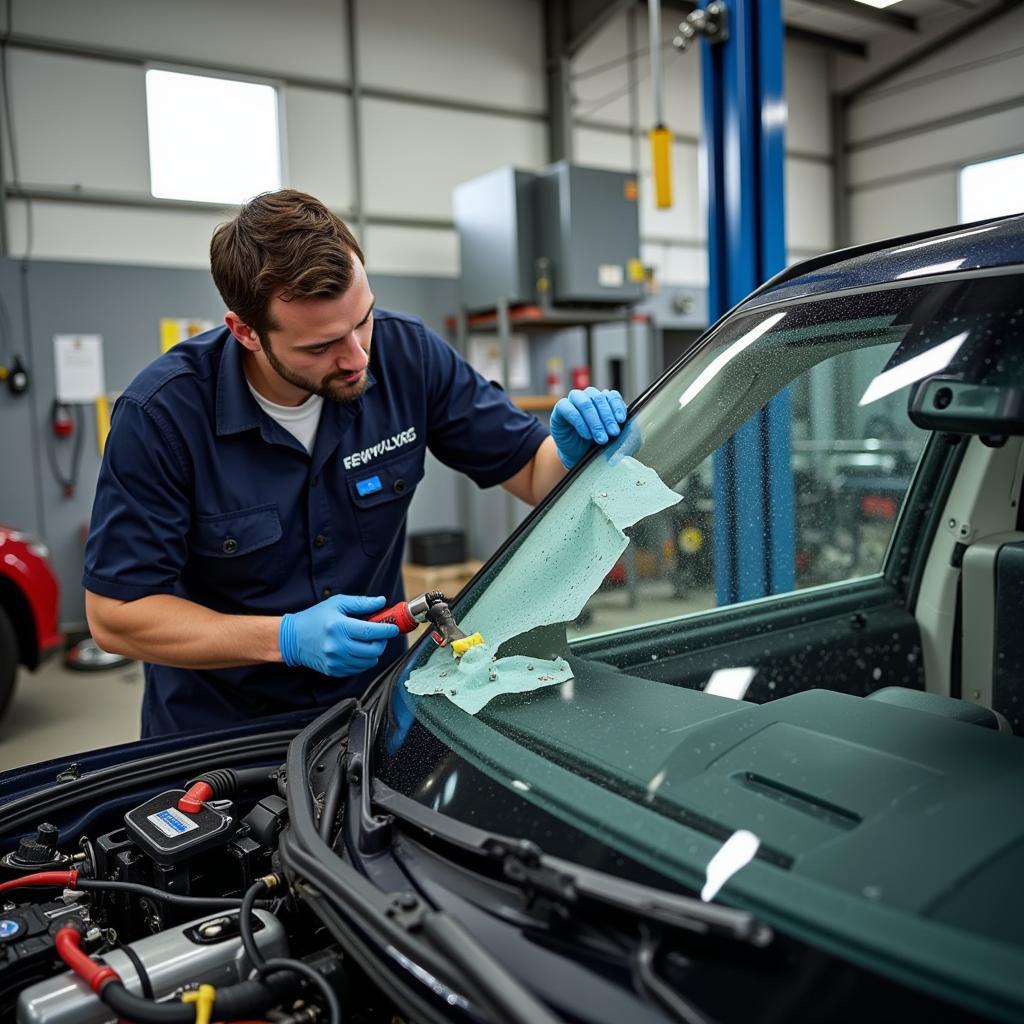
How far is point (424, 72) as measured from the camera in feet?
21.0

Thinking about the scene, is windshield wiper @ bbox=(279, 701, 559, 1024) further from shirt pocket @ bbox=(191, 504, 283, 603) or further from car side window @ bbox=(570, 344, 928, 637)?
shirt pocket @ bbox=(191, 504, 283, 603)

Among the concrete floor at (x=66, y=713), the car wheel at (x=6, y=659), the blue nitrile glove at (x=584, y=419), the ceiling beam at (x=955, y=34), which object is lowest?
the concrete floor at (x=66, y=713)

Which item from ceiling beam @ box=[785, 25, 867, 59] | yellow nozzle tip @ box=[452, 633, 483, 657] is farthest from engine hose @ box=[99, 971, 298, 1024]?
ceiling beam @ box=[785, 25, 867, 59]

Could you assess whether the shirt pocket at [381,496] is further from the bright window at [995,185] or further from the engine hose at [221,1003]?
the bright window at [995,185]

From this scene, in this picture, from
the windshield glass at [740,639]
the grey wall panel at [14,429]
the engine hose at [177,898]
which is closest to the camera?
the windshield glass at [740,639]

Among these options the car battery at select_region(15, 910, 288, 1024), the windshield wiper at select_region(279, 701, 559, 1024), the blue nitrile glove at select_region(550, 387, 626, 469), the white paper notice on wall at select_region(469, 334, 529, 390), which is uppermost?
the white paper notice on wall at select_region(469, 334, 529, 390)

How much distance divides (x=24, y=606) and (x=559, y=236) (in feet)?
11.7

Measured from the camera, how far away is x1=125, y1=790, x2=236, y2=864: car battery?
1061 mm

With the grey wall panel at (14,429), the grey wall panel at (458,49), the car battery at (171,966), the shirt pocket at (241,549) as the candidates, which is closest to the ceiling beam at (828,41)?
the grey wall panel at (458,49)

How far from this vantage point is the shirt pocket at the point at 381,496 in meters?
1.81

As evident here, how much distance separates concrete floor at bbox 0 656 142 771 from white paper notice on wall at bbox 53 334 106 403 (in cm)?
154

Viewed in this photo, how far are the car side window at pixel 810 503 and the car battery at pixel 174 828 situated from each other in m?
0.51

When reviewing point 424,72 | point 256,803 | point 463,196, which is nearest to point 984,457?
point 256,803

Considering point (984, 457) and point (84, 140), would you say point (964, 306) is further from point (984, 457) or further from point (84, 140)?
point (84, 140)
